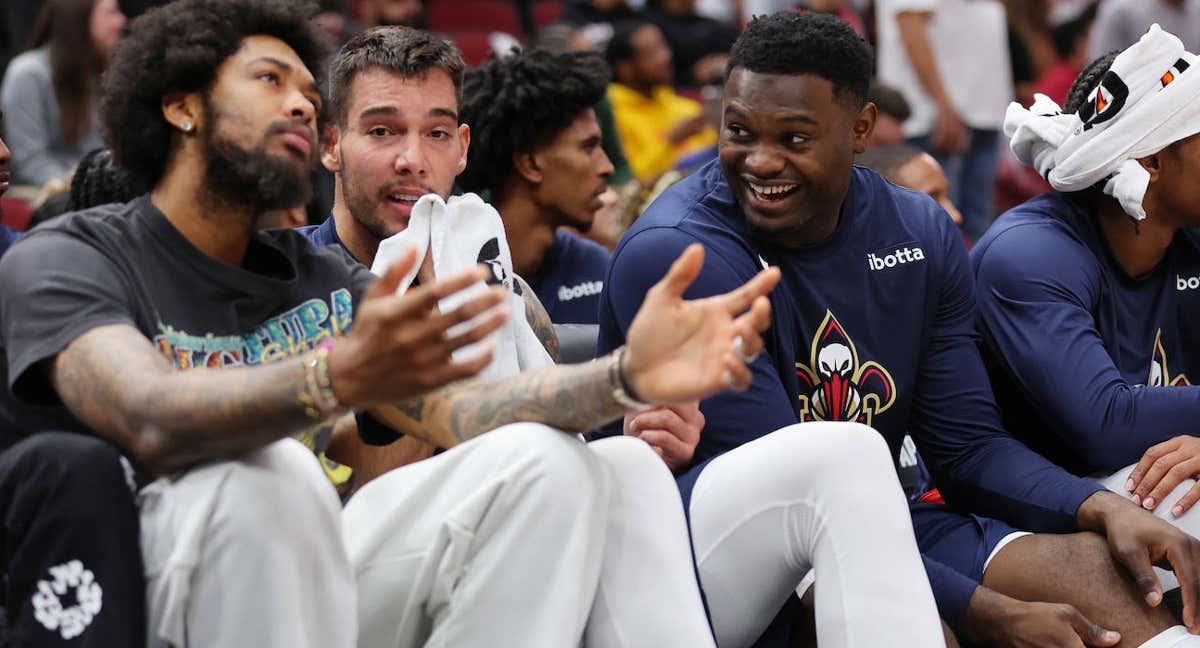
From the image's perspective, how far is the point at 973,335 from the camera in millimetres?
3346

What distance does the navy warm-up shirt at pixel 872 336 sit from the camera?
3076 mm

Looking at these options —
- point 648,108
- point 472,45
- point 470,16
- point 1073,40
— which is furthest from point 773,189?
point 1073,40

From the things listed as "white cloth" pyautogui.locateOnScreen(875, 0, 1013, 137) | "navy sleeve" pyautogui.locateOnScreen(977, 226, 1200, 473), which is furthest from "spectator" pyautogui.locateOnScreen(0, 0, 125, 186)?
"navy sleeve" pyautogui.locateOnScreen(977, 226, 1200, 473)

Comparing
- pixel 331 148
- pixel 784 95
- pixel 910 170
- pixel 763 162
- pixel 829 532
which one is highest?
pixel 784 95

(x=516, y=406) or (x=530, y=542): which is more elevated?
(x=516, y=406)

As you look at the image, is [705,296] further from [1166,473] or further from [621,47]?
[621,47]

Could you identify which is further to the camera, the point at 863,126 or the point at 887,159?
the point at 887,159

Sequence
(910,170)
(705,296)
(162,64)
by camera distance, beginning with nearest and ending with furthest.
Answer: (162,64)
(705,296)
(910,170)

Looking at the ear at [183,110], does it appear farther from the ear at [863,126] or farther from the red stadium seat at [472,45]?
the red stadium seat at [472,45]

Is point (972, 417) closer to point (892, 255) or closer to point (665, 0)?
point (892, 255)

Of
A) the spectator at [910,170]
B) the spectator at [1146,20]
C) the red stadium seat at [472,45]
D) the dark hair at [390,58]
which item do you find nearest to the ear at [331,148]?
the dark hair at [390,58]

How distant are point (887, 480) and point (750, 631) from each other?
417mm

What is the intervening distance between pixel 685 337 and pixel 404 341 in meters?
0.48

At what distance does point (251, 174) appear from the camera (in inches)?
102
